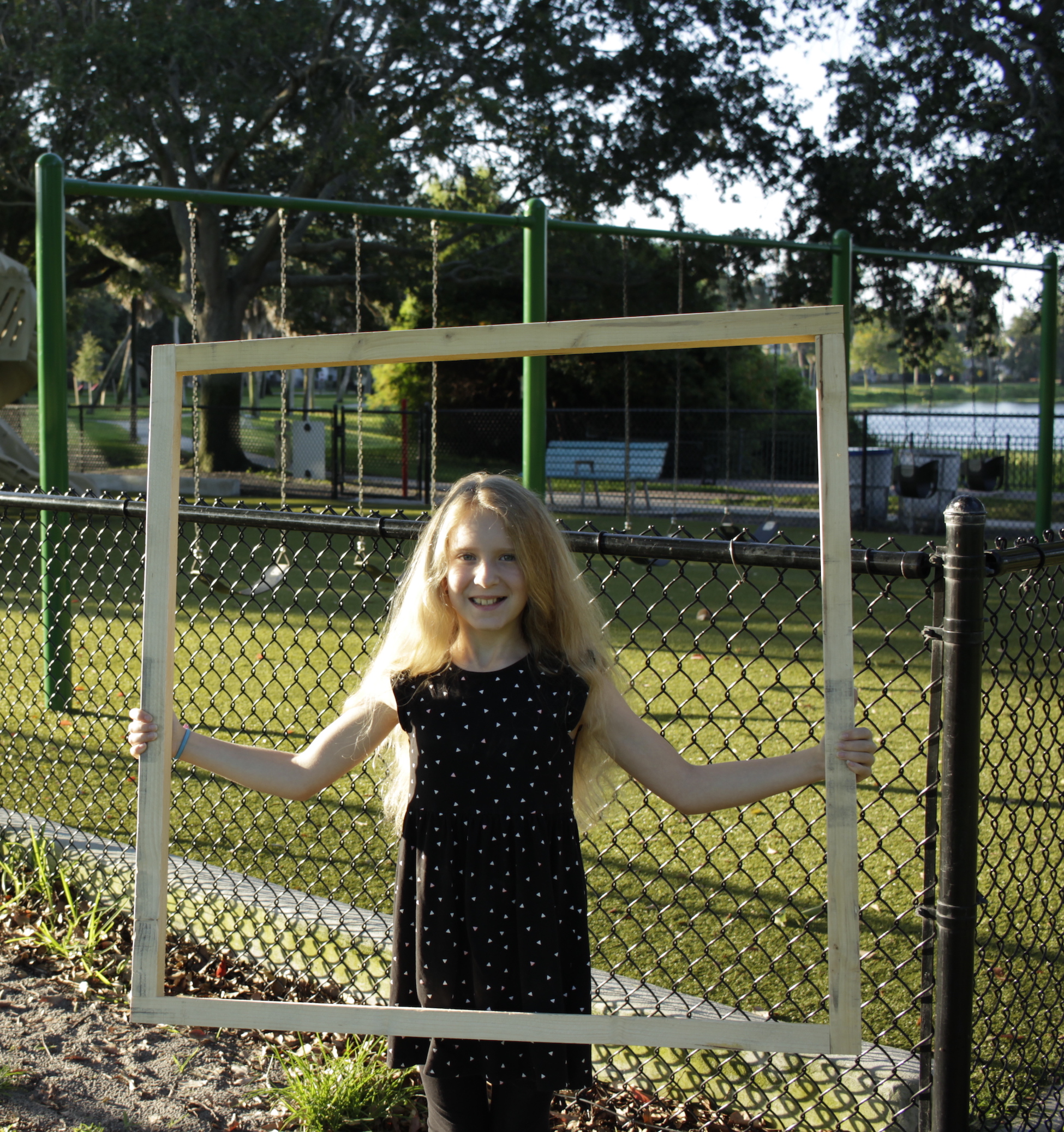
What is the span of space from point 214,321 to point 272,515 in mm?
20468

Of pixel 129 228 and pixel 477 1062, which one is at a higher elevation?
pixel 129 228

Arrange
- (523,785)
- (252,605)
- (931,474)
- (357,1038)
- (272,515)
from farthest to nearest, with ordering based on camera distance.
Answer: (931,474), (252,605), (272,515), (357,1038), (523,785)

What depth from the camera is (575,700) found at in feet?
6.68

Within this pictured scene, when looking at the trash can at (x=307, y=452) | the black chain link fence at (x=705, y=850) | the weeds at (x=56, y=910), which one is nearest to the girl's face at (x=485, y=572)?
the black chain link fence at (x=705, y=850)

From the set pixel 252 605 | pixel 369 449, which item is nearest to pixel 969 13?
pixel 369 449

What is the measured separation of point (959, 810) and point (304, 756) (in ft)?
3.86

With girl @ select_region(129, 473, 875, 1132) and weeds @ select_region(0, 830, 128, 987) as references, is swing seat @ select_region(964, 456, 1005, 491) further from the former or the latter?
girl @ select_region(129, 473, 875, 1132)

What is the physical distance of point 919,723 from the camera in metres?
5.50

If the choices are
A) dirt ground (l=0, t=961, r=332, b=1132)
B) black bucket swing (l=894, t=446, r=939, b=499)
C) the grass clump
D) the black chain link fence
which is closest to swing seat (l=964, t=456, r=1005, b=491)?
black bucket swing (l=894, t=446, r=939, b=499)

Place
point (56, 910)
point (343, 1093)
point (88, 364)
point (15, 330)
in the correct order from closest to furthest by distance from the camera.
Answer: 1. point (343, 1093)
2. point (56, 910)
3. point (15, 330)
4. point (88, 364)

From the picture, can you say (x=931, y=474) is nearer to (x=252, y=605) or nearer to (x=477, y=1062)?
(x=252, y=605)

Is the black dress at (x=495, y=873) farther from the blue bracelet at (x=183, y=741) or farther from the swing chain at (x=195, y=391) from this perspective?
the swing chain at (x=195, y=391)

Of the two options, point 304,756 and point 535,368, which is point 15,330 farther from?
point 304,756

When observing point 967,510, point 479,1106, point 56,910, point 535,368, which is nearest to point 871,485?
point 535,368
